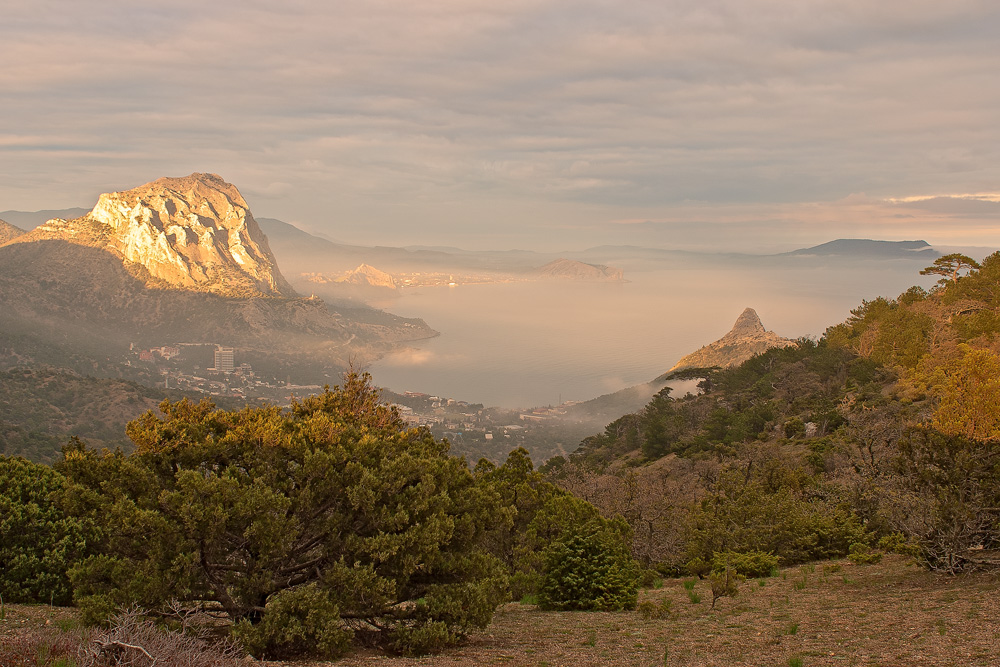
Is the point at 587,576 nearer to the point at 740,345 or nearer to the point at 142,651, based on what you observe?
the point at 142,651

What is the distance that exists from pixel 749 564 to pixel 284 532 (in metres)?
13.8

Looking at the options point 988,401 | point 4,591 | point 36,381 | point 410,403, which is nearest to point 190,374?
point 410,403

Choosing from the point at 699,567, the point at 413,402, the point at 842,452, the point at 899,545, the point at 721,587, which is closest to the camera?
the point at 721,587

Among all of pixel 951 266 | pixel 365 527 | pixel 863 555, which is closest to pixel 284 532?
pixel 365 527

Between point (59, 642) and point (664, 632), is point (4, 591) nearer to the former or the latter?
point (59, 642)

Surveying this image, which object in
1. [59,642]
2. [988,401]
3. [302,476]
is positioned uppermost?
[988,401]

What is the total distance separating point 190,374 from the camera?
17850 centimetres

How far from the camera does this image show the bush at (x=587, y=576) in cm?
1683

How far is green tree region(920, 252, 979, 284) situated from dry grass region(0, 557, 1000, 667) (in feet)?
143

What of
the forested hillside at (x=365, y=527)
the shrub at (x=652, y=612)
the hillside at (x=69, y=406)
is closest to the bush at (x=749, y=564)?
the forested hillside at (x=365, y=527)

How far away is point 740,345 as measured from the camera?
121250mm

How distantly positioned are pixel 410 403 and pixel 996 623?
167 meters

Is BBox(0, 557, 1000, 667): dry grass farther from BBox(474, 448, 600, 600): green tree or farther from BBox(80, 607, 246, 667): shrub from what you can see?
BBox(474, 448, 600, 600): green tree

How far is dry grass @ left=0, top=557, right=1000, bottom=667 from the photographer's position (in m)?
9.89
